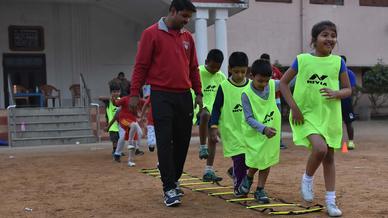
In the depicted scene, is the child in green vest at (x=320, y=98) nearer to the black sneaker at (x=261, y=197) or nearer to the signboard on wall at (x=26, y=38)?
the black sneaker at (x=261, y=197)

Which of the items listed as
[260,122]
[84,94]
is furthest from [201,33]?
[260,122]

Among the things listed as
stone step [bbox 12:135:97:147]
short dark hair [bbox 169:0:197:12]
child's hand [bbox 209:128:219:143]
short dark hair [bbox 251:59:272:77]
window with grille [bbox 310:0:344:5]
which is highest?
window with grille [bbox 310:0:344:5]

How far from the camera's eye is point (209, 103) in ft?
24.2

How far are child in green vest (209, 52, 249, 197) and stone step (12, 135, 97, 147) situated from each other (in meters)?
9.41

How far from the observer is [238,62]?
5.82 m

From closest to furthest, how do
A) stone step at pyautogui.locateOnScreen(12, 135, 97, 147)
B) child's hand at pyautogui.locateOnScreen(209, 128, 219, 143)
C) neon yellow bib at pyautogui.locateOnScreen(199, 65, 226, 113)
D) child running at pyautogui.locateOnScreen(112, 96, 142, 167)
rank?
child's hand at pyautogui.locateOnScreen(209, 128, 219, 143) < neon yellow bib at pyautogui.locateOnScreen(199, 65, 226, 113) < child running at pyautogui.locateOnScreen(112, 96, 142, 167) < stone step at pyautogui.locateOnScreen(12, 135, 97, 147)

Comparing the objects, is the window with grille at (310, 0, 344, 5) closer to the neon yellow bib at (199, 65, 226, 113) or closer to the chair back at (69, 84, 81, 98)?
the chair back at (69, 84, 81, 98)

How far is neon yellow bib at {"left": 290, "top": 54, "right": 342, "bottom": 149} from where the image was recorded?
4957 millimetres

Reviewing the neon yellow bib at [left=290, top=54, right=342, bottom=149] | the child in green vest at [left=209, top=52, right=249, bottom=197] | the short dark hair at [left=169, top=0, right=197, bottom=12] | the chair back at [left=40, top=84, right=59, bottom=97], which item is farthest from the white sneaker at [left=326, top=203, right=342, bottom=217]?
the chair back at [left=40, top=84, right=59, bottom=97]

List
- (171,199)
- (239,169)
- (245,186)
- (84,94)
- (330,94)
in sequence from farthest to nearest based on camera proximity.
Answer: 1. (84,94)
2. (239,169)
3. (245,186)
4. (171,199)
5. (330,94)

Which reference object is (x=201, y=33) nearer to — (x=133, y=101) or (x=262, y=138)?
(x=133, y=101)

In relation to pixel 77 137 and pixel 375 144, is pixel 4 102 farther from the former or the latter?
pixel 375 144

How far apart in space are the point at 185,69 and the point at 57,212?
1936 millimetres

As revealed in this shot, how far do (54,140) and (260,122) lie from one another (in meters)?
10.3
